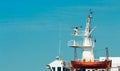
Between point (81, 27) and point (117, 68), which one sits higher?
point (81, 27)

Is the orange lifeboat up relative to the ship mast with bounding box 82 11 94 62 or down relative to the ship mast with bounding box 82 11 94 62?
down

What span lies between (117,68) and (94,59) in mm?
5700

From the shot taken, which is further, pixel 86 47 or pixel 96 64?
pixel 86 47

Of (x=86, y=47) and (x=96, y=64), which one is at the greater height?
(x=86, y=47)

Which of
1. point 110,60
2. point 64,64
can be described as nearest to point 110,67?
point 110,60

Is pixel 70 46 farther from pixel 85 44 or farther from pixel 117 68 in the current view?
pixel 117 68

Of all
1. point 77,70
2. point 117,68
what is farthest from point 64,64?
point 117,68

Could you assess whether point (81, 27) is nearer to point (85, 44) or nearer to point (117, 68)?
point (85, 44)

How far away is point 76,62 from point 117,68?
33.0 ft

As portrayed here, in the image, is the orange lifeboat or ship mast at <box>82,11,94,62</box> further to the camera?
ship mast at <box>82,11,94,62</box>

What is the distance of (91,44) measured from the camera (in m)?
111

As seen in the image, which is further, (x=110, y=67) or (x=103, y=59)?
(x=103, y=59)

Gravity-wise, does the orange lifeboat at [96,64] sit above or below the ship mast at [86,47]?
below

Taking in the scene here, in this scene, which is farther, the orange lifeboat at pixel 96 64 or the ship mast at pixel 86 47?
the ship mast at pixel 86 47
